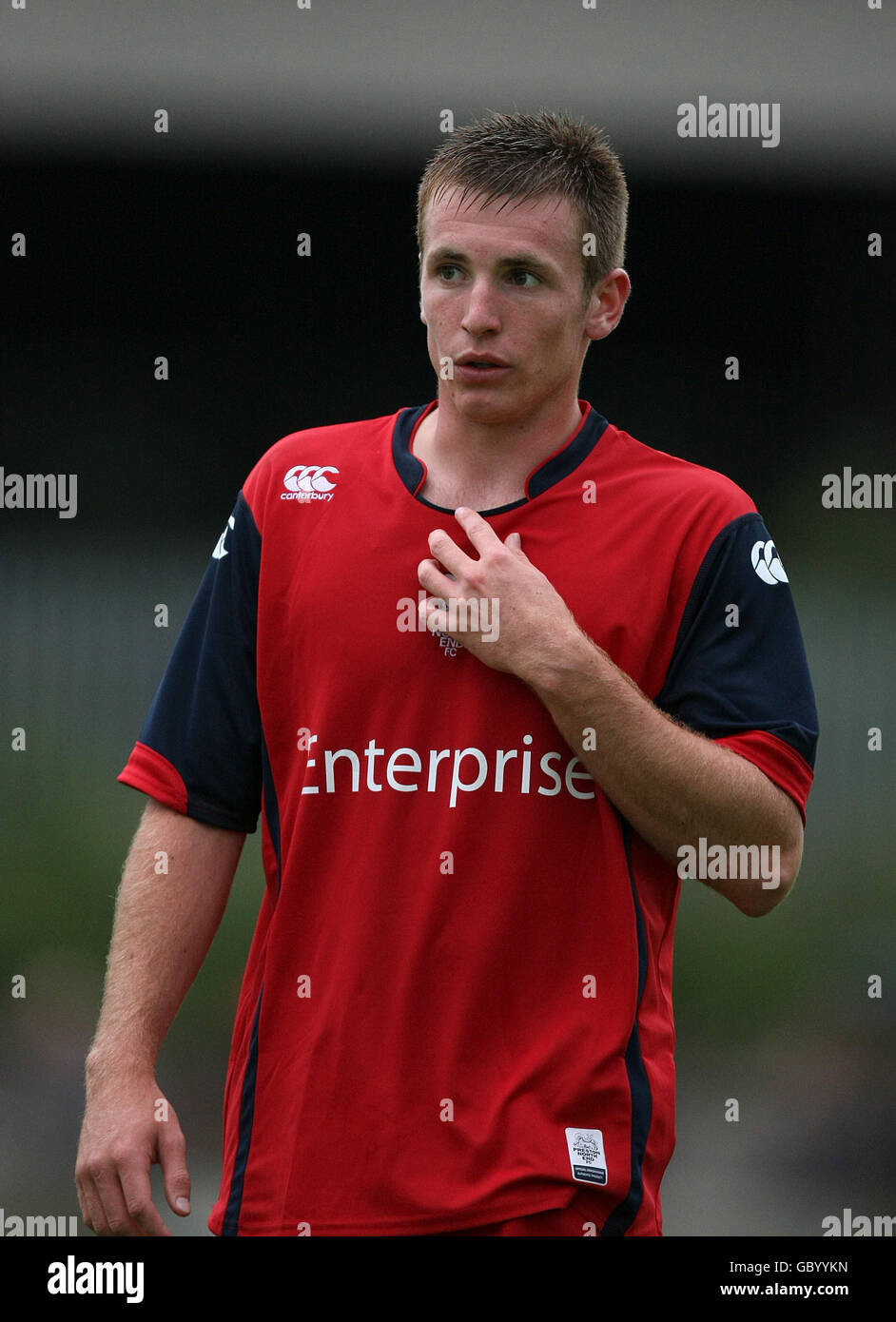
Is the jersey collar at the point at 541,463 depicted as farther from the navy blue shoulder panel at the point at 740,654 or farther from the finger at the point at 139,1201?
the finger at the point at 139,1201

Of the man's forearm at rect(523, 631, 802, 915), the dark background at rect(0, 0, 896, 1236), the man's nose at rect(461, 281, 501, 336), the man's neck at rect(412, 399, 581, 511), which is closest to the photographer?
the man's forearm at rect(523, 631, 802, 915)

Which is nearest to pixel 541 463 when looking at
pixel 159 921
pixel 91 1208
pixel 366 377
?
pixel 159 921

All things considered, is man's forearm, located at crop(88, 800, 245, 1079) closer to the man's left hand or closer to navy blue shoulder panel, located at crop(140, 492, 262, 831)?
navy blue shoulder panel, located at crop(140, 492, 262, 831)

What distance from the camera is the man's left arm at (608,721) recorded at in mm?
1913

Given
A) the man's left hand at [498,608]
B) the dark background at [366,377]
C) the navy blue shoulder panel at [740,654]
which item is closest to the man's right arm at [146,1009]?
the man's left hand at [498,608]

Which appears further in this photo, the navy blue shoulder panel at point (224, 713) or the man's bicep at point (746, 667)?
the navy blue shoulder panel at point (224, 713)

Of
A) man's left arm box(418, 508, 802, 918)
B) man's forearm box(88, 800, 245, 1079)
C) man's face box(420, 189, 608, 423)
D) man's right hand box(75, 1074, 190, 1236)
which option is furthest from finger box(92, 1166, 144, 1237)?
man's face box(420, 189, 608, 423)

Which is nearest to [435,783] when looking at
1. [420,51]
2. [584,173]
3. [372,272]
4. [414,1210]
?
[414,1210]

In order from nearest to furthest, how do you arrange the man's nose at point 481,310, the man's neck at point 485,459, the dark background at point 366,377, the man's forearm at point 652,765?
the man's forearm at point 652,765 → the man's nose at point 481,310 → the man's neck at point 485,459 → the dark background at point 366,377

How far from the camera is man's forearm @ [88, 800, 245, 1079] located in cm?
211

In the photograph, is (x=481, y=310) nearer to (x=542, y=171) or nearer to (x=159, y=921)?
(x=542, y=171)

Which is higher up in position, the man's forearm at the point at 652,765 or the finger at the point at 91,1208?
the man's forearm at the point at 652,765

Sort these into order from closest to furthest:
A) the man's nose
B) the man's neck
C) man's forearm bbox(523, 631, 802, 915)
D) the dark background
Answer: man's forearm bbox(523, 631, 802, 915)
the man's nose
the man's neck
the dark background

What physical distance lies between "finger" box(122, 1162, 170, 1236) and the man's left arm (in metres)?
0.80
